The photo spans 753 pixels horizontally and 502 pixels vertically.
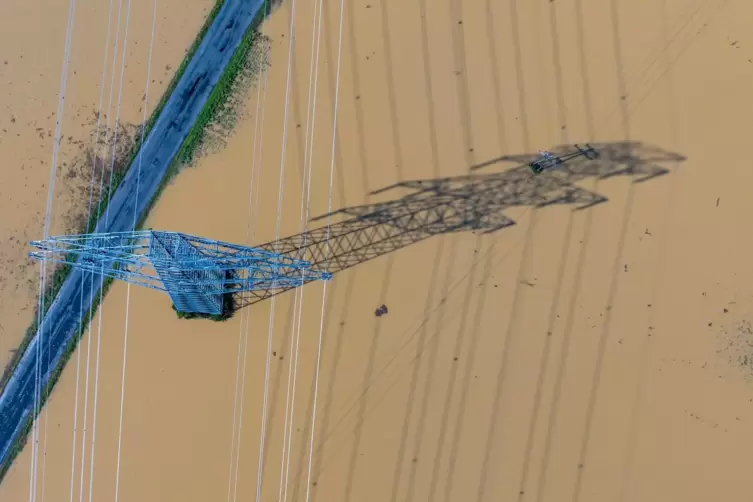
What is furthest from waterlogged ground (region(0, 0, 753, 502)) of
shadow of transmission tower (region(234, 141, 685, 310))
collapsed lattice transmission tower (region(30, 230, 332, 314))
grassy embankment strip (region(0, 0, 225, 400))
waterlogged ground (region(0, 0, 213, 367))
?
waterlogged ground (region(0, 0, 213, 367))

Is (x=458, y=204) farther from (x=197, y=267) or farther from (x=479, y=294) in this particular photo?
(x=197, y=267)

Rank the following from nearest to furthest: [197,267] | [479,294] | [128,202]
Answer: [197,267] < [479,294] < [128,202]

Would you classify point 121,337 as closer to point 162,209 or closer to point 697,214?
point 162,209

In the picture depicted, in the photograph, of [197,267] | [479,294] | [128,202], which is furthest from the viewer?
[128,202]

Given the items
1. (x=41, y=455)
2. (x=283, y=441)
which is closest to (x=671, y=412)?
(x=283, y=441)

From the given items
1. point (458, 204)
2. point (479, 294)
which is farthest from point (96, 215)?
point (479, 294)

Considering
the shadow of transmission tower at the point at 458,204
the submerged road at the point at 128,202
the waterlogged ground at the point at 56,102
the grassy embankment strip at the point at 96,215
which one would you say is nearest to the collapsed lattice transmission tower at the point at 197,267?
the shadow of transmission tower at the point at 458,204
